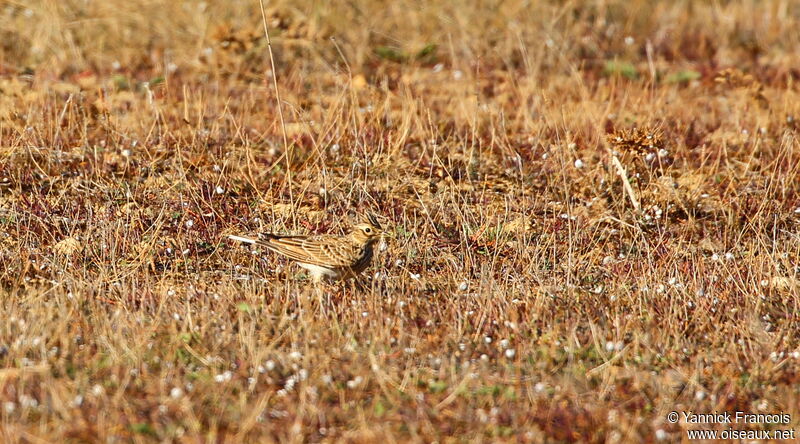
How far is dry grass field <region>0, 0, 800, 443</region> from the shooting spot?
16.1 ft

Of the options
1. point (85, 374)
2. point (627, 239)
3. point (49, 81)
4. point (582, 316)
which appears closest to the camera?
point (85, 374)

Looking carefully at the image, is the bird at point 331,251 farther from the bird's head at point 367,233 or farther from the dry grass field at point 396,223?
the dry grass field at point 396,223

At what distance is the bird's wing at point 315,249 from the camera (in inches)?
240

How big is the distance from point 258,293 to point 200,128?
98.6 inches

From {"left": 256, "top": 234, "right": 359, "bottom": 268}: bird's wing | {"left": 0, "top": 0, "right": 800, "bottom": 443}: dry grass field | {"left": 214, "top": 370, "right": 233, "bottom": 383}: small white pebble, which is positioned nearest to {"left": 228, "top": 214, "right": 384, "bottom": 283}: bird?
{"left": 256, "top": 234, "right": 359, "bottom": 268}: bird's wing

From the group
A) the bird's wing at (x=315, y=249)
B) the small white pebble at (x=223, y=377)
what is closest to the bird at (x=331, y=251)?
the bird's wing at (x=315, y=249)

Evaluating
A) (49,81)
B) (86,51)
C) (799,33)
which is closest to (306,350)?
(49,81)

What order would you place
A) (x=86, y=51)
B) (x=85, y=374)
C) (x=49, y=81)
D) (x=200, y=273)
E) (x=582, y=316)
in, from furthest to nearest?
(x=86, y=51) < (x=49, y=81) < (x=200, y=273) < (x=582, y=316) < (x=85, y=374)

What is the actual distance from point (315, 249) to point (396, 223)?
1.48 meters

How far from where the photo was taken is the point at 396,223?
758cm

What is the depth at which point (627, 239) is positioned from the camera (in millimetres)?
7512

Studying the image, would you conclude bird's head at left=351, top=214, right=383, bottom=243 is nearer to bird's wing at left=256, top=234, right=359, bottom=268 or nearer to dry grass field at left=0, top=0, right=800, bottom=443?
bird's wing at left=256, top=234, right=359, bottom=268

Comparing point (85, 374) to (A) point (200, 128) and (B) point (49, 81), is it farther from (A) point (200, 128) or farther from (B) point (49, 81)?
(B) point (49, 81)

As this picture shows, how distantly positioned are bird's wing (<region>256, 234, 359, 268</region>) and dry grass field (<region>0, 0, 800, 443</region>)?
8.8 inches
